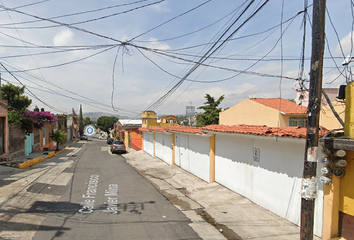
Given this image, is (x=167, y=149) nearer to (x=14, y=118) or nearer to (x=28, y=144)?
(x=14, y=118)

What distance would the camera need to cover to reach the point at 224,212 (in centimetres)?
659

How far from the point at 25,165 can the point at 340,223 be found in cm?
1457

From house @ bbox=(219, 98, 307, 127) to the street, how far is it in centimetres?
1296

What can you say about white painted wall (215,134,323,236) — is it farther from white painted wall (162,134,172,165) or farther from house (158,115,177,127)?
house (158,115,177,127)

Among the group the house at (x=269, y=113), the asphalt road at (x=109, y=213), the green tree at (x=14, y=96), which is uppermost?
the green tree at (x=14, y=96)

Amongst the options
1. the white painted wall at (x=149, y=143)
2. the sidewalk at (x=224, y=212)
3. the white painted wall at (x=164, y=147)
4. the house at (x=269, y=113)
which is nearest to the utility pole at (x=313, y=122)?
the sidewalk at (x=224, y=212)

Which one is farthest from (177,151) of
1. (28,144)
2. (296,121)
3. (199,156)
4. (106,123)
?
(106,123)

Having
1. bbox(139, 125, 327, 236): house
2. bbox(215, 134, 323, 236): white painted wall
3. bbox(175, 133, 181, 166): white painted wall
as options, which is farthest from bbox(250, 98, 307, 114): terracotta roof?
bbox(215, 134, 323, 236): white painted wall

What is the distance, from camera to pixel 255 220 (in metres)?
6.00

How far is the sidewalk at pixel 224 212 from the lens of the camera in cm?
526

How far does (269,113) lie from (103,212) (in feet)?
53.3

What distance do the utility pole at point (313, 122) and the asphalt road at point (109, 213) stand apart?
2.51 m

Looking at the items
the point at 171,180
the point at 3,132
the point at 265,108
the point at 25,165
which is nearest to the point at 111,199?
the point at 171,180

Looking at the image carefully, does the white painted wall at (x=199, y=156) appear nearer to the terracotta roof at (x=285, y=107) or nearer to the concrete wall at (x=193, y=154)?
the concrete wall at (x=193, y=154)
